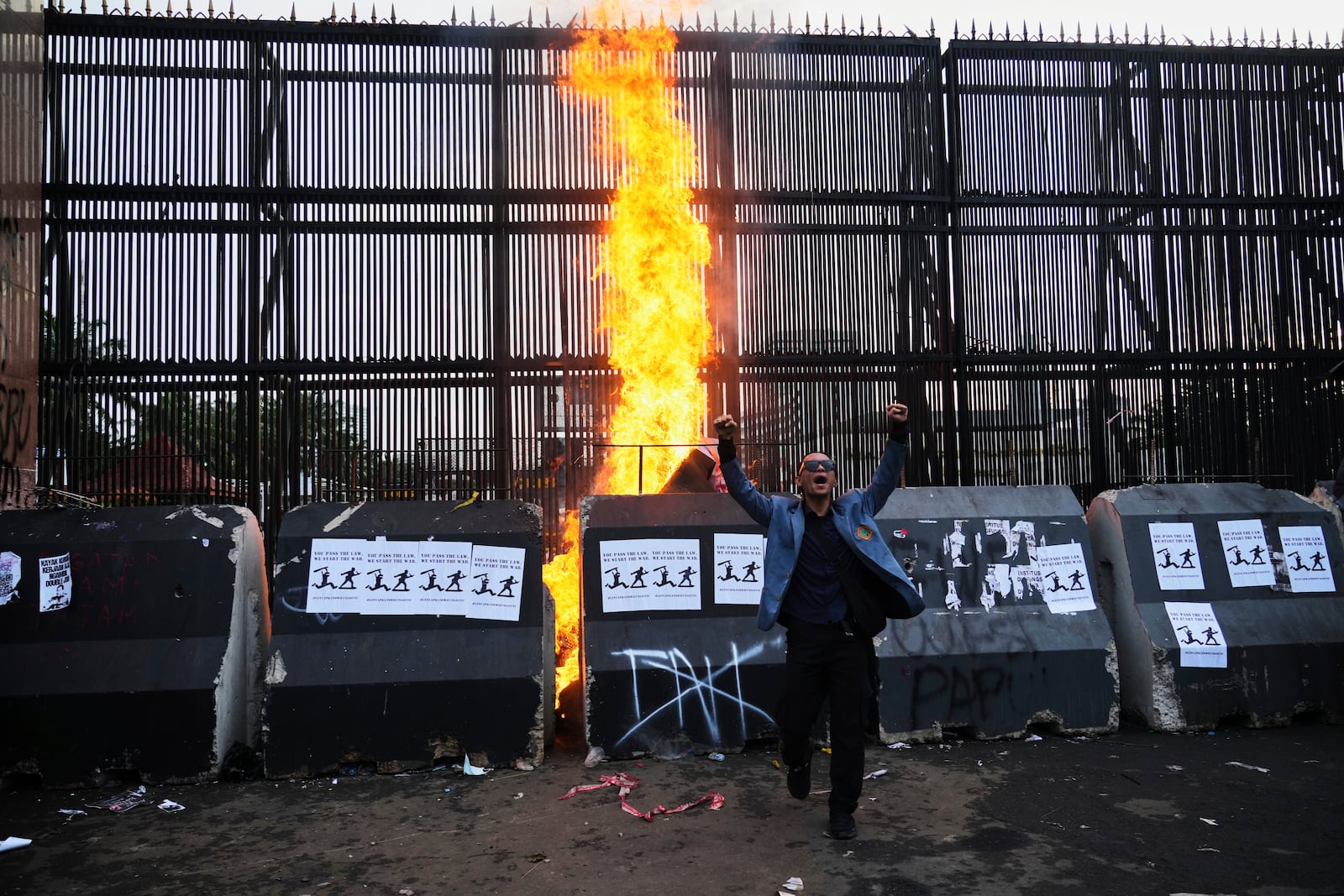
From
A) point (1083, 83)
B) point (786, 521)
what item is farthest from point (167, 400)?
point (1083, 83)

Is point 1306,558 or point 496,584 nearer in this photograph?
point 496,584

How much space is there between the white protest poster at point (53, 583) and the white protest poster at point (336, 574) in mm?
1662

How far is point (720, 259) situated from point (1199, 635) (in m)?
6.09

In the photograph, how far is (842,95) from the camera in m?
10.2

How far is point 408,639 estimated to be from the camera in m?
6.05

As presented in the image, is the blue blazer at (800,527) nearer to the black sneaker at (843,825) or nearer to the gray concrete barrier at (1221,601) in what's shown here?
the black sneaker at (843,825)

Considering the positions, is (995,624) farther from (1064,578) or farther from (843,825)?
(843,825)

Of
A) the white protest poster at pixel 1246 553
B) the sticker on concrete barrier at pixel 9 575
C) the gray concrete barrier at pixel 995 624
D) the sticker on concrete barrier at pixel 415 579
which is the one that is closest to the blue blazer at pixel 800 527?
the gray concrete barrier at pixel 995 624

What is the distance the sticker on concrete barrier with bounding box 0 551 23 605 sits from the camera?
234 inches

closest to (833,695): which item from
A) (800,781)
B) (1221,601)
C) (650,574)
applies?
(800,781)

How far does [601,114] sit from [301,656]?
679 centimetres

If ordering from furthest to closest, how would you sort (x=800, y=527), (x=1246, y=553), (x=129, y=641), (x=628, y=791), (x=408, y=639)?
(x=1246, y=553)
(x=408, y=639)
(x=129, y=641)
(x=628, y=791)
(x=800, y=527)

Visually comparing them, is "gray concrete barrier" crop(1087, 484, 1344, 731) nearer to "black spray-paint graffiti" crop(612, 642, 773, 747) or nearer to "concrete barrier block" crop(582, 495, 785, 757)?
"concrete barrier block" crop(582, 495, 785, 757)

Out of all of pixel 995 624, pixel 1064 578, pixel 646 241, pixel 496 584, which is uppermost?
pixel 646 241
